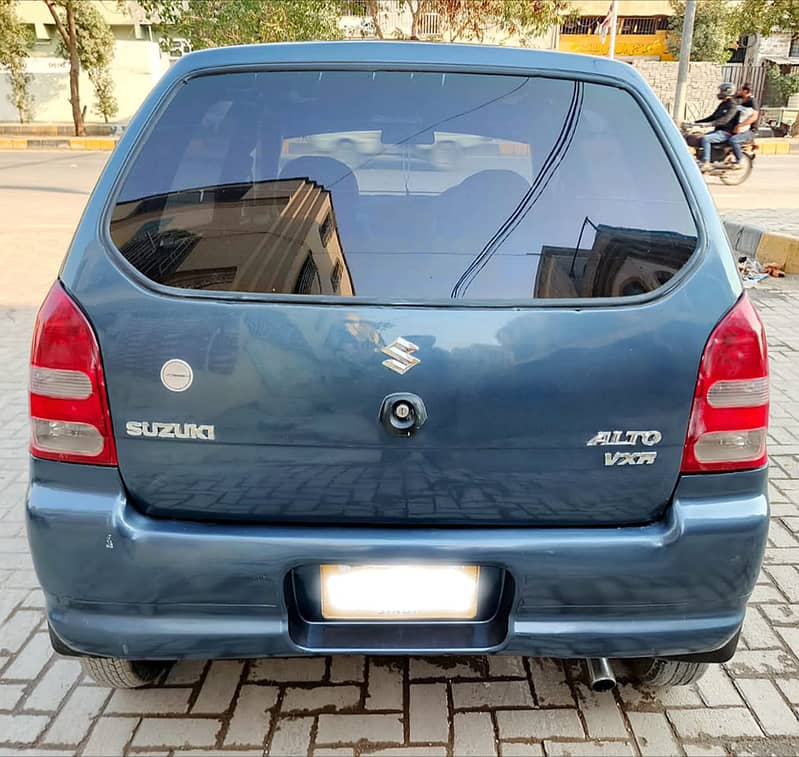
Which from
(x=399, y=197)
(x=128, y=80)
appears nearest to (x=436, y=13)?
(x=128, y=80)

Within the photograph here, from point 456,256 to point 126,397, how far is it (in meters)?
0.78

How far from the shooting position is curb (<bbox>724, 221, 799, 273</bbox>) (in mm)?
7316

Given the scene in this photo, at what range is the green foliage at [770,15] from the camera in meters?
21.4

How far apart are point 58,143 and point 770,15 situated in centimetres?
2041

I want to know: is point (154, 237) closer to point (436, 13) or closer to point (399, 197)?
point (399, 197)

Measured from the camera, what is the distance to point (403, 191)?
1.80 m

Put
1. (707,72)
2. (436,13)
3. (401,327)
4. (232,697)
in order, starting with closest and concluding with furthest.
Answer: (401,327), (232,697), (436,13), (707,72)

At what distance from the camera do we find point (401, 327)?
1.56 metres

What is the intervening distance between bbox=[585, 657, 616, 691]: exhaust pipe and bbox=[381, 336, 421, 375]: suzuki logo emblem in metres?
1.06

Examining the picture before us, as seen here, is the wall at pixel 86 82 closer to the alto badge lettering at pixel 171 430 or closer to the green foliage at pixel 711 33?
the green foliage at pixel 711 33

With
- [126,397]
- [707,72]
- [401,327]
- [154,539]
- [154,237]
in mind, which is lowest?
[707,72]

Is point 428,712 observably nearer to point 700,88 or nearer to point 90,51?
point 90,51

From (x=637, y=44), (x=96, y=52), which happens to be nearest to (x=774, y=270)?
(x=96, y=52)

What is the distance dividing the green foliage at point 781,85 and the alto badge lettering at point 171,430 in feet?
98.0
